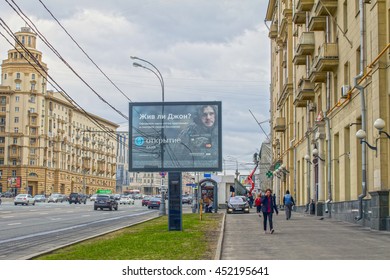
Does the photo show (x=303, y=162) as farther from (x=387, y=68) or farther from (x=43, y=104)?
(x=43, y=104)

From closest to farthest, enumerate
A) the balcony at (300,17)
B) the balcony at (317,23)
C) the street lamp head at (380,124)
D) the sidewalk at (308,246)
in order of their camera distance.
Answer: the sidewalk at (308,246) → the street lamp head at (380,124) → the balcony at (317,23) → the balcony at (300,17)

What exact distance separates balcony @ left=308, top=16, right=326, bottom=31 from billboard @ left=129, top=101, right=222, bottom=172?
1353 cm

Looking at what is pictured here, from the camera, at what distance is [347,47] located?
29.9 metres

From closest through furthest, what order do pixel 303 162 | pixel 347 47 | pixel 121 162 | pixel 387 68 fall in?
pixel 387 68 < pixel 347 47 < pixel 303 162 < pixel 121 162

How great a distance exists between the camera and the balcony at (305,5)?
38.4 m

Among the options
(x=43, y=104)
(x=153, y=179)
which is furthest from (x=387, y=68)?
(x=153, y=179)

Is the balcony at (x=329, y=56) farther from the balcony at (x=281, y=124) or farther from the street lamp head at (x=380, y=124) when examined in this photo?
the balcony at (x=281, y=124)

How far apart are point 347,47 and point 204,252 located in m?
17.1

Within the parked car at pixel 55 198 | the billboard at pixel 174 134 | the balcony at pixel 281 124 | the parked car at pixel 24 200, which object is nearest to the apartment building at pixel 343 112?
the balcony at pixel 281 124

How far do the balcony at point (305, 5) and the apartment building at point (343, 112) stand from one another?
64mm

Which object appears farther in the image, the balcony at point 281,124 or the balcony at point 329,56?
the balcony at point 281,124

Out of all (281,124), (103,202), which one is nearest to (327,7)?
(281,124)

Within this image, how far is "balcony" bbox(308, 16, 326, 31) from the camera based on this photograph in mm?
34694

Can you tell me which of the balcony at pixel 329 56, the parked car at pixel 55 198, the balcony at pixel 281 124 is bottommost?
the parked car at pixel 55 198
